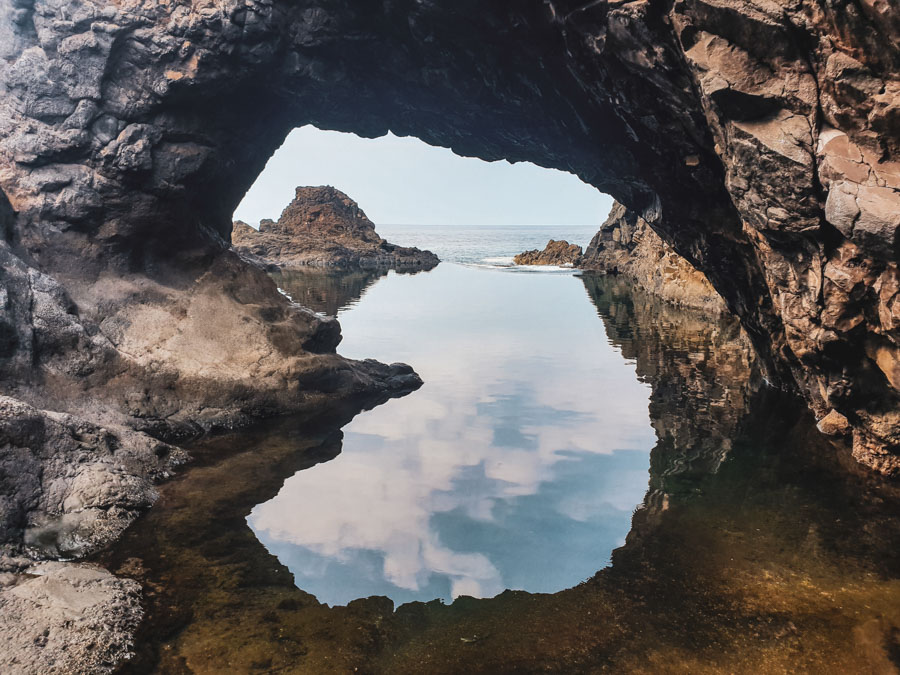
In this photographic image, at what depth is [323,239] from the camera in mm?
75438

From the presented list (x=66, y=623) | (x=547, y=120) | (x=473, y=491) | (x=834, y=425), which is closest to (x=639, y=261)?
(x=547, y=120)

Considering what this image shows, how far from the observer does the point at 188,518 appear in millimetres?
8664

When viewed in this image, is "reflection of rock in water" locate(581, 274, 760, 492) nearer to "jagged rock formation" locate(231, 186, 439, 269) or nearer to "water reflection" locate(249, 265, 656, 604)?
"water reflection" locate(249, 265, 656, 604)

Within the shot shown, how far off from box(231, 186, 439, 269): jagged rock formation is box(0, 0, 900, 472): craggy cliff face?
49975mm

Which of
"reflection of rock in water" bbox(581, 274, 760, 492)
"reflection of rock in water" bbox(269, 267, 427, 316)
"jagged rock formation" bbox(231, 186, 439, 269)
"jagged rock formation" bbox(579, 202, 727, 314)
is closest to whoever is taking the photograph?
"reflection of rock in water" bbox(581, 274, 760, 492)

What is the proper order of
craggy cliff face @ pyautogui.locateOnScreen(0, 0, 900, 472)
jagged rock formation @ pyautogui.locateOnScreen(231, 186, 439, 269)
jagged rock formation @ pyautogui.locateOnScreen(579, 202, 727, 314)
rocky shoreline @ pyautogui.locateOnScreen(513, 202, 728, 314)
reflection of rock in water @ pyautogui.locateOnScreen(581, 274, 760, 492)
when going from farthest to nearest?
1. jagged rock formation @ pyautogui.locateOnScreen(231, 186, 439, 269)
2. rocky shoreline @ pyautogui.locateOnScreen(513, 202, 728, 314)
3. jagged rock formation @ pyautogui.locateOnScreen(579, 202, 727, 314)
4. reflection of rock in water @ pyautogui.locateOnScreen(581, 274, 760, 492)
5. craggy cliff face @ pyautogui.locateOnScreen(0, 0, 900, 472)

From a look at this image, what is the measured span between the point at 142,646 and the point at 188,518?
293cm

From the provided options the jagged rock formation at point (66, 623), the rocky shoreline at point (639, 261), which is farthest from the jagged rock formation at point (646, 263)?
the jagged rock formation at point (66, 623)

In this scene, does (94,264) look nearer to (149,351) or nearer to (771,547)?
(149,351)

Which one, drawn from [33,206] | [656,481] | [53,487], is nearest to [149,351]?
[33,206]

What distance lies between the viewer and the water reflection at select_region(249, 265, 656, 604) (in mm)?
7641

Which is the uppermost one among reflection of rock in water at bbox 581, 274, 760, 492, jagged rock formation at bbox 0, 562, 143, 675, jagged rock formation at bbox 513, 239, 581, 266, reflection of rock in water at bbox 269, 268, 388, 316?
jagged rock formation at bbox 513, 239, 581, 266

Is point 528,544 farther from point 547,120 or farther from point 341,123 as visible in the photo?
point 341,123

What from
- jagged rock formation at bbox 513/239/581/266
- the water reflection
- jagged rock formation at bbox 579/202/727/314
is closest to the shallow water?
the water reflection
